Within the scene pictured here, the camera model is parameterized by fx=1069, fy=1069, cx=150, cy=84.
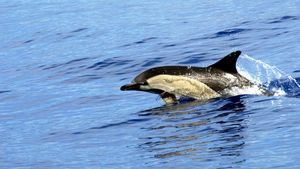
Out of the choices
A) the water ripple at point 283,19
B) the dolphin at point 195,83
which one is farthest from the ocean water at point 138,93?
the dolphin at point 195,83

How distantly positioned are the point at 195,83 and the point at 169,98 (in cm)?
47

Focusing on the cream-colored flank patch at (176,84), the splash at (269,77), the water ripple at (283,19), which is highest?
the cream-colored flank patch at (176,84)

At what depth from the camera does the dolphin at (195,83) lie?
16641 mm

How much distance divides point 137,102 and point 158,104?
62cm

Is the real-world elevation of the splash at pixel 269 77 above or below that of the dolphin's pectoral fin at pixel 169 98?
below

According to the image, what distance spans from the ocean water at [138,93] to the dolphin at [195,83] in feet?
0.95

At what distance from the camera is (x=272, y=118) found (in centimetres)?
A: 1466

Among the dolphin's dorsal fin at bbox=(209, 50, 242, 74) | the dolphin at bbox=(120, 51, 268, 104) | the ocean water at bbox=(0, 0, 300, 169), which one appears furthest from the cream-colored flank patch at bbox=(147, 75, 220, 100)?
the dolphin's dorsal fin at bbox=(209, 50, 242, 74)

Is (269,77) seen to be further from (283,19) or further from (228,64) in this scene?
(283,19)

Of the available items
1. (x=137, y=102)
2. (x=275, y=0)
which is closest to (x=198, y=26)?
(x=275, y=0)

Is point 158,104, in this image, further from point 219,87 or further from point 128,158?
point 128,158

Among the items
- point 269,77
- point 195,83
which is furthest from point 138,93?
point 269,77

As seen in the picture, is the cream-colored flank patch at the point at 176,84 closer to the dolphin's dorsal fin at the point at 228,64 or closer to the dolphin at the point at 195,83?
the dolphin at the point at 195,83

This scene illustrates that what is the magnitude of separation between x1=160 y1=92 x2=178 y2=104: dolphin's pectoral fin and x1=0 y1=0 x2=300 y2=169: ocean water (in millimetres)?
145
